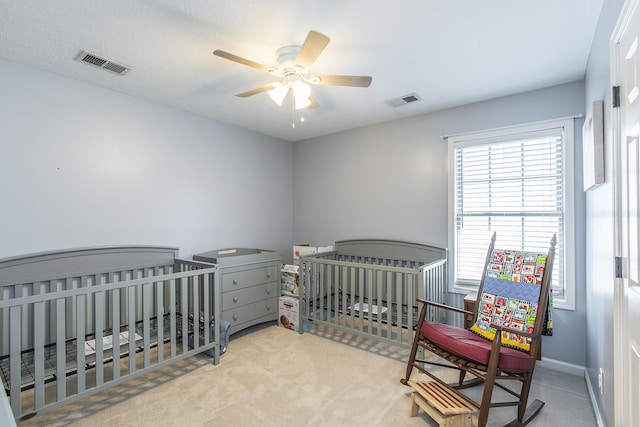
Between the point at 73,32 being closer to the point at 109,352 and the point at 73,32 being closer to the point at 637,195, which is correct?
the point at 109,352

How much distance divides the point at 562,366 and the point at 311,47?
321 cm

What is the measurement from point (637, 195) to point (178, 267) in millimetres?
3474

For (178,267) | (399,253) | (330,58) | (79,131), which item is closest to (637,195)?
(330,58)

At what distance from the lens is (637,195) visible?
45.1 inches

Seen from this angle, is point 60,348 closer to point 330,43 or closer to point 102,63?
point 102,63

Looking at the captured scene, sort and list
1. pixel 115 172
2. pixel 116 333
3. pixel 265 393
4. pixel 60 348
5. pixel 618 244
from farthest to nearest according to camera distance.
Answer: pixel 115 172 < pixel 265 393 < pixel 116 333 < pixel 60 348 < pixel 618 244

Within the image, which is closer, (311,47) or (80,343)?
(311,47)

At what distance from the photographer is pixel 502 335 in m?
2.21

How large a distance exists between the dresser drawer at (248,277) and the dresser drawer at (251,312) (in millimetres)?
229

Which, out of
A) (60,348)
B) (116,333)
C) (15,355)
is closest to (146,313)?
(116,333)

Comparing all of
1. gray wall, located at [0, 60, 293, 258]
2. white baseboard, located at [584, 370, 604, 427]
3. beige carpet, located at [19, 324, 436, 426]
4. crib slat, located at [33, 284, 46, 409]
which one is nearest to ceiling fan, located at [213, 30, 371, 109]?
gray wall, located at [0, 60, 293, 258]

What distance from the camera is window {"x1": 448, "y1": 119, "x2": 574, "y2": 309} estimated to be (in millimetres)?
2701

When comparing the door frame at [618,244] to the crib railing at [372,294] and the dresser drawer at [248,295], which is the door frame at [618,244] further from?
the dresser drawer at [248,295]

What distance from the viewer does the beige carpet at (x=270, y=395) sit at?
1.99 meters
